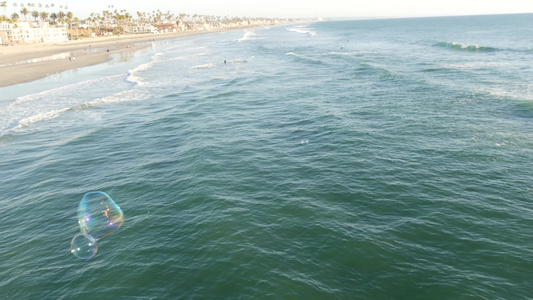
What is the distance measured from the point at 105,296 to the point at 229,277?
475cm

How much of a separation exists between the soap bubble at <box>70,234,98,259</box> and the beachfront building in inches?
7083

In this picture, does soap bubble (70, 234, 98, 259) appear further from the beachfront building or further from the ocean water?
the beachfront building

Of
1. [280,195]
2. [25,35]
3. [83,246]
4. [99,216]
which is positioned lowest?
[83,246]

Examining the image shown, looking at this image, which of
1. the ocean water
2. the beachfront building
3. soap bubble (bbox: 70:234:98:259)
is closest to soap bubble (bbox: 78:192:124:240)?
soap bubble (bbox: 70:234:98:259)

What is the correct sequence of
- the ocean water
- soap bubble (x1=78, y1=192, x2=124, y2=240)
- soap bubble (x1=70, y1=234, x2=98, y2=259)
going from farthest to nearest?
soap bubble (x1=78, y1=192, x2=124, y2=240) → soap bubble (x1=70, y1=234, x2=98, y2=259) → the ocean water

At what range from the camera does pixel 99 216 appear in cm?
1777

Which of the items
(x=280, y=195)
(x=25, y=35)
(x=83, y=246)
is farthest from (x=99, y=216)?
(x=25, y=35)

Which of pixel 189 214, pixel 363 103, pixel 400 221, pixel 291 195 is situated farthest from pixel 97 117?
pixel 400 221

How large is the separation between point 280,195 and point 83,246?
1031 cm

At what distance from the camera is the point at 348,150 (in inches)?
1014

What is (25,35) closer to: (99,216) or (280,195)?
(99,216)

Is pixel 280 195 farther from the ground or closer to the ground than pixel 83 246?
farther from the ground

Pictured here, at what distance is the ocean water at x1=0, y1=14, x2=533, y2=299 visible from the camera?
13.5 m

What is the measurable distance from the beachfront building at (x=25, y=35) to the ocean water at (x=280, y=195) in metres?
153
